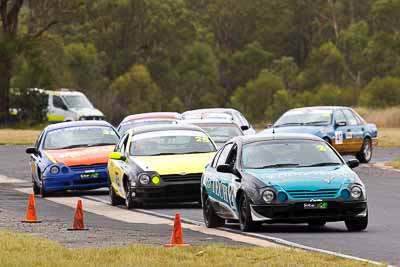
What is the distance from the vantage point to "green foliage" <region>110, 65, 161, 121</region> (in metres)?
91.4

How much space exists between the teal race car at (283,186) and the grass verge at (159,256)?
2374mm

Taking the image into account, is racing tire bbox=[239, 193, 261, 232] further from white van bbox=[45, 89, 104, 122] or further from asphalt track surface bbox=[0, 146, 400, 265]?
white van bbox=[45, 89, 104, 122]

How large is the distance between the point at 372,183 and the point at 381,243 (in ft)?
43.7

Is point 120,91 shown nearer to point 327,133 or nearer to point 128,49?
point 128,49

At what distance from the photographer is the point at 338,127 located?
35969mm

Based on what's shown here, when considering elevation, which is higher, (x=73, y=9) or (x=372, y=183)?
(x=73, y=9)

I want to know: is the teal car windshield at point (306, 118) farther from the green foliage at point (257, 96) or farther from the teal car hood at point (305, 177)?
→ the green foliage at point (257, 96)

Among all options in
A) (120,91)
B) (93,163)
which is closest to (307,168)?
(93,163)

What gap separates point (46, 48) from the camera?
81.6 meters

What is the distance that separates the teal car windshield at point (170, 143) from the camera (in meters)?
23.2

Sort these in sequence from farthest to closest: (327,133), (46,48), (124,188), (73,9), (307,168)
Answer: (46,48)
(73,9)
(327,133)
(124,188)
(307,168)

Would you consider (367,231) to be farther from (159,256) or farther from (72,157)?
(72,157)

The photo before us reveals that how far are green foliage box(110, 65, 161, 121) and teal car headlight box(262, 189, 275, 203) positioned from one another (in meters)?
73.5

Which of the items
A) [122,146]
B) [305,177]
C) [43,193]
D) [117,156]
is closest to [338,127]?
[43,193]
